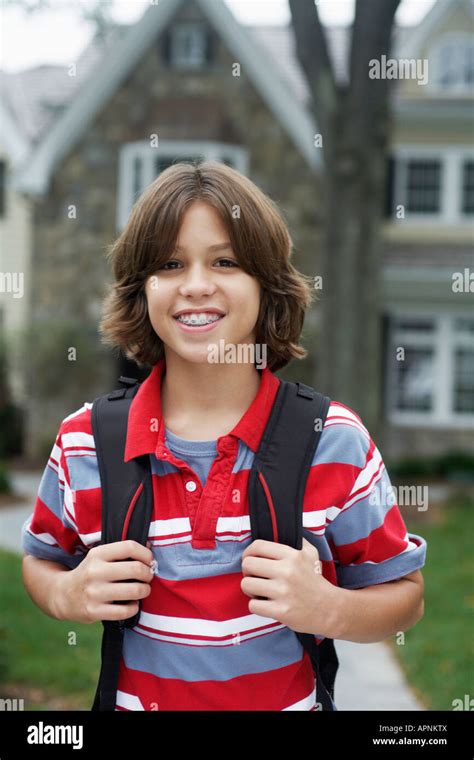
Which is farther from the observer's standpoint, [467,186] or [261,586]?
[467,186]

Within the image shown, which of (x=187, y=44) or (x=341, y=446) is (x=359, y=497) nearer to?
(x=341, y=446)

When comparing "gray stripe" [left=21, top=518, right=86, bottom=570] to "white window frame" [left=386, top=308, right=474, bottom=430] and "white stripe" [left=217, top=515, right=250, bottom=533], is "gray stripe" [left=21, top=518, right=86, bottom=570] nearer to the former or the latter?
"white stripe" [left=217, top=515, right=250, bottom=533]

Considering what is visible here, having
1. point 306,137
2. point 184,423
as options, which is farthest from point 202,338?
point 306,137

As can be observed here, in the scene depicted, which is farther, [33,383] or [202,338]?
[33,383]

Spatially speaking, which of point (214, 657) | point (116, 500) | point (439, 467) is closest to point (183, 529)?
point (116, 500)

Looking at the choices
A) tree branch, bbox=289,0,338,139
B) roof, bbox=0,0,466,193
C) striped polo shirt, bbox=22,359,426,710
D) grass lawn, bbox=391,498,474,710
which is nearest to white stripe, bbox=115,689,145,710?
striped polo shirt, bbox=22,359,426,710

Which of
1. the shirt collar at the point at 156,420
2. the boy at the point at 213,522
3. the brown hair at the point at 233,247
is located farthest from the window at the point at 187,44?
the shirt collar at the point at 156,420

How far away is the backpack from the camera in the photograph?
155 centimetres

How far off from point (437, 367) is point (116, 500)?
42.5 ft

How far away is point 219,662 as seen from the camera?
160 centimetres

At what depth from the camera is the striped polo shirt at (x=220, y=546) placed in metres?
1.59

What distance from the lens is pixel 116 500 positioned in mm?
1587
